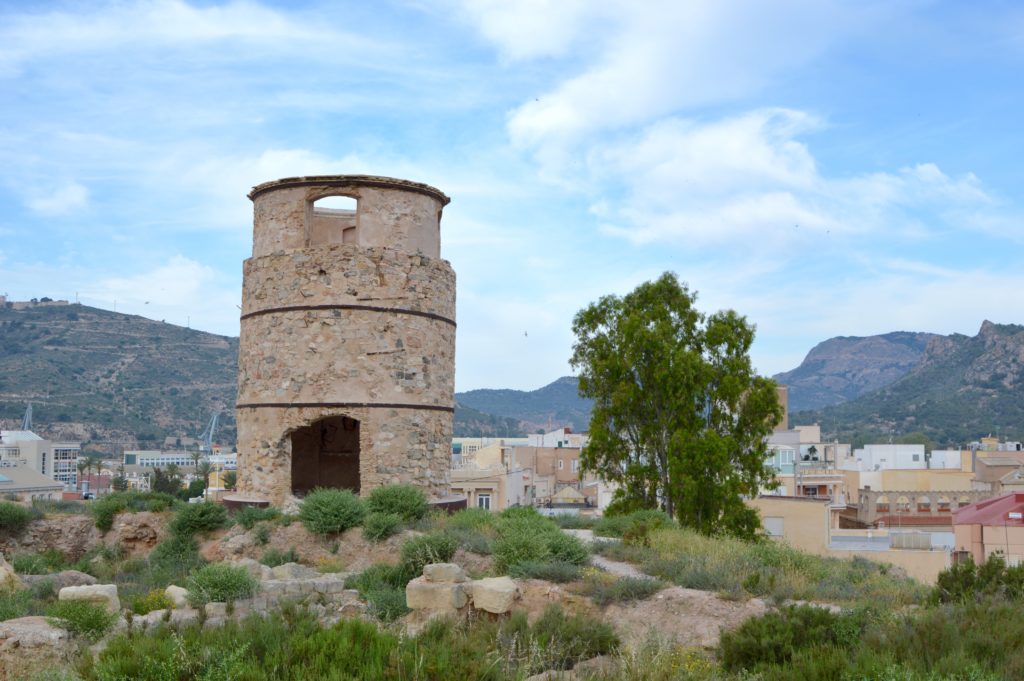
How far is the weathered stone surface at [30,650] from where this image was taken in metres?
7.99

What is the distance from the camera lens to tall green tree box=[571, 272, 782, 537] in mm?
17625

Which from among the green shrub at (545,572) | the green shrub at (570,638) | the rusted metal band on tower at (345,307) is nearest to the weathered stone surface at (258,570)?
the green shrub at (545,572)

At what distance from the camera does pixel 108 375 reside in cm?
10538

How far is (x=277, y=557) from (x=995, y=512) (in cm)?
1663

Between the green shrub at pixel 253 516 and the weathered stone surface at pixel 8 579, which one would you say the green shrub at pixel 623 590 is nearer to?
the green shrub at pixel 253 516

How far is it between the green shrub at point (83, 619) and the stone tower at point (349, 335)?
7.47 meters

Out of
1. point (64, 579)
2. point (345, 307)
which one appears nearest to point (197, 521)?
point (64, 579)

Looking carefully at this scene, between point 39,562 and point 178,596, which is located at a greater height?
point 178,596

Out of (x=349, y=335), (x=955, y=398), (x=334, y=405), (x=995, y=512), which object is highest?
(x=955, y=398)

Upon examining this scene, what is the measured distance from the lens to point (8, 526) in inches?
654

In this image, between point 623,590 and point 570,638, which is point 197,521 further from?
point 570,638

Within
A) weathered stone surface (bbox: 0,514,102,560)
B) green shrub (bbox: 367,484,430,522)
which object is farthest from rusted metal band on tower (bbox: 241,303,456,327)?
weathered stone surface (bbox: 0,514,102,560)

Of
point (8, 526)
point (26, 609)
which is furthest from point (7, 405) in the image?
point (26, 609)

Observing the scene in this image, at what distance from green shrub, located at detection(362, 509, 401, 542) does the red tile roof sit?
14.6 meters
